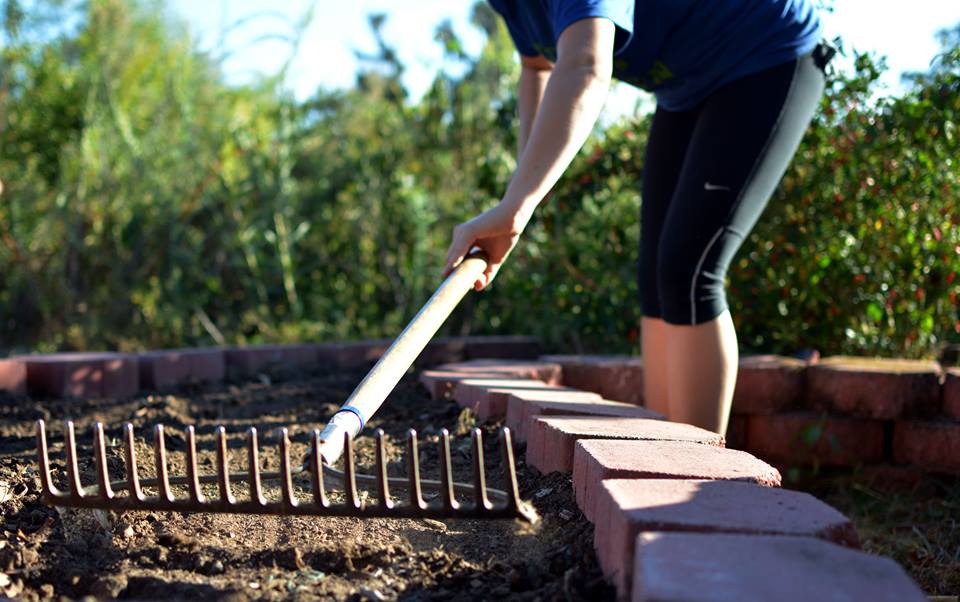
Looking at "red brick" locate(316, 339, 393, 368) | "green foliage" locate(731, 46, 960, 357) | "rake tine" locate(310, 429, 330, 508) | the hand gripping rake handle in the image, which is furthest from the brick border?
"rake tine" locate(310, 429, 330, 508)

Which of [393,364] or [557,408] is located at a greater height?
[393,364]

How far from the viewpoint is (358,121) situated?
679 centimetres

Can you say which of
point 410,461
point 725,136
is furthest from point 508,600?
point 725,136

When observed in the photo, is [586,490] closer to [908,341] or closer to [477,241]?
[477,241]

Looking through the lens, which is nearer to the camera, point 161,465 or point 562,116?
point 161,465

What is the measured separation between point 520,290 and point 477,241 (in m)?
2.07

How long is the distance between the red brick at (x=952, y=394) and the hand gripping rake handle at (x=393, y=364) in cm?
169

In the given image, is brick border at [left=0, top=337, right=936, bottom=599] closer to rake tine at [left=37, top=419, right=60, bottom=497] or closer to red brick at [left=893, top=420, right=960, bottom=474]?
red brick at [left=893, top=420, right=960, bottom=474]

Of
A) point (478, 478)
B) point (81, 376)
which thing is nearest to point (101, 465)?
point (478, 478)

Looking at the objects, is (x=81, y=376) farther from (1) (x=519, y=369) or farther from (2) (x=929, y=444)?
(2) (x=929, y=444)

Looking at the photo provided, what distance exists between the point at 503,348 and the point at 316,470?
108 inches

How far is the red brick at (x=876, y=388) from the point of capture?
3.04 meters

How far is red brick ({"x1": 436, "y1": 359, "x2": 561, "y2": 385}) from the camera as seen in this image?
3.15 meters

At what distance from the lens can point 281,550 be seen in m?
1.62
